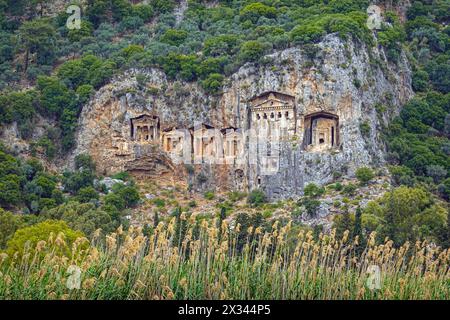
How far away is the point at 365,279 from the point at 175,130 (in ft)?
152

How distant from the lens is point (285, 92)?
292 feet

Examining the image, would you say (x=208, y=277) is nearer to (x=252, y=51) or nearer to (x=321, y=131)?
(x=321, y=131)

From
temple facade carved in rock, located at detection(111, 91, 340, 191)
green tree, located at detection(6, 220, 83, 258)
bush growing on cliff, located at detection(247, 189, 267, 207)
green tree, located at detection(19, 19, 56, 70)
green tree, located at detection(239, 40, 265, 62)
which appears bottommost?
green tree, located at detection(6, 220, 83, 258)

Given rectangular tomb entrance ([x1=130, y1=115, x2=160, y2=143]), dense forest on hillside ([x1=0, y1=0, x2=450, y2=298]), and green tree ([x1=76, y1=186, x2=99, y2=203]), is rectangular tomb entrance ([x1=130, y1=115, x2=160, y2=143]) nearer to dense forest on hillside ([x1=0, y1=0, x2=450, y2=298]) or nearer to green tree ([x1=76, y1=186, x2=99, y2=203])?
dense forest on hillside ([x1=0, y1=0, x2=450, y2=298])

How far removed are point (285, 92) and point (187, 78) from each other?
23.8ft

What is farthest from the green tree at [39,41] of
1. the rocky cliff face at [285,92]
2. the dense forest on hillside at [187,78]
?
the rocky cliff face at [285,92]

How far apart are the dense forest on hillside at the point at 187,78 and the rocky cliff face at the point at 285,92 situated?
0.93m

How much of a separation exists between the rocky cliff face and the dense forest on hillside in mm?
935

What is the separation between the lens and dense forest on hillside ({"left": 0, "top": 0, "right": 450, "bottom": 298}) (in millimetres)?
78000

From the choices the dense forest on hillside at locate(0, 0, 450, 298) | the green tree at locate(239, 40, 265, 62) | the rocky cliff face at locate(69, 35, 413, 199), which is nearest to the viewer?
the dense forest on hillside at locate(0, 0, 450, 298)

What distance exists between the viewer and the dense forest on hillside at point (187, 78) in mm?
78000

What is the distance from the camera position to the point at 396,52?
320ft

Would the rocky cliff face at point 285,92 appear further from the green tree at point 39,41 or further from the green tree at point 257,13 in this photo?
the green tree at point 257,13

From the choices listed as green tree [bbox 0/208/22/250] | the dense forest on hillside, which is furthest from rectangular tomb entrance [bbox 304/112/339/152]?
green tree [bbox 0/208/22/250]
